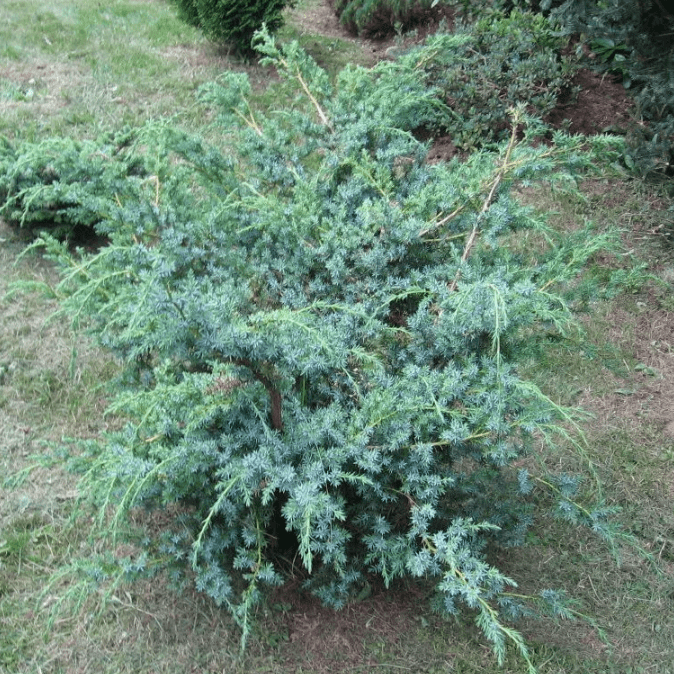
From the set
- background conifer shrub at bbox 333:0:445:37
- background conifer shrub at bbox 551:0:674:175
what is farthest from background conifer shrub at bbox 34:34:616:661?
background conifer shrub at bbox 333:0:445:37

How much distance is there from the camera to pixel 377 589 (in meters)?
2.71

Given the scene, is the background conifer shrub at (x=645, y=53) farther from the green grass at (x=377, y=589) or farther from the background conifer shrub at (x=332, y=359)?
the background conifer shrub at (x=332, y=359)

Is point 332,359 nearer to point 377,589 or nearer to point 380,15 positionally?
point 377,589

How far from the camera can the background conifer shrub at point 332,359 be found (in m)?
2.15

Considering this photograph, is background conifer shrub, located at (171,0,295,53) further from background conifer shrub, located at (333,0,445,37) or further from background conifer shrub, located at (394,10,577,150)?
background conifer shrub, located at (394,10,577,150)

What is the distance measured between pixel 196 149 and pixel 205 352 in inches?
48.0

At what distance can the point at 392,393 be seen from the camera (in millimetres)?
2279

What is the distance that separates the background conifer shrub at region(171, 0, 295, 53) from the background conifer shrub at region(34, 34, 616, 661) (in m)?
3.66

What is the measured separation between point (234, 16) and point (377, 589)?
516 centimetres

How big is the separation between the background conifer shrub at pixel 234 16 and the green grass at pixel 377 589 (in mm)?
1646

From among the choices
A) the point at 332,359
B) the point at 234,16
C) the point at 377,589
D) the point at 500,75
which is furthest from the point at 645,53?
the point at 377,589

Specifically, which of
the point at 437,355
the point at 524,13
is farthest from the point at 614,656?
the point at 524,13

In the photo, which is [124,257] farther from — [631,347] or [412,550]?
[631,347]

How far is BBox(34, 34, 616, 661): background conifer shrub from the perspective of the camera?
7.06ft
